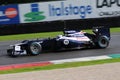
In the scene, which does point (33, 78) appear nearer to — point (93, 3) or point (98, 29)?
point (98, 29)

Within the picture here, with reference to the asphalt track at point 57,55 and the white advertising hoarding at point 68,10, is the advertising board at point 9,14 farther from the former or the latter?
the asphalt track at point 57,55

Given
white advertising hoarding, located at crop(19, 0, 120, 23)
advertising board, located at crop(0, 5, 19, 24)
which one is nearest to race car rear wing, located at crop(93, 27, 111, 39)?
white advertising hoarding, located at crop(19, 0, 120, 23)

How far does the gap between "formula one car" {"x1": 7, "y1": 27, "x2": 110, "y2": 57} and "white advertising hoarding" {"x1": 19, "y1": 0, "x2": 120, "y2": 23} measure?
1041 centimetres

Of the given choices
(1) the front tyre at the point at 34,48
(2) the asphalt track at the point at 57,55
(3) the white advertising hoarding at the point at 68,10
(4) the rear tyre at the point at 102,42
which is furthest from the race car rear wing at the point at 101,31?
(3) the white advertising hoarding at the point at 68,10

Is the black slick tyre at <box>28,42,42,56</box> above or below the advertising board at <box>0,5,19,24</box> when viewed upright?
→ below

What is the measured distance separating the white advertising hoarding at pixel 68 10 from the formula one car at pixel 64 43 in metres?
10.4

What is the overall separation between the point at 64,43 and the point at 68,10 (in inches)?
465

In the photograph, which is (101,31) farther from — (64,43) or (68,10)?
(68,10)

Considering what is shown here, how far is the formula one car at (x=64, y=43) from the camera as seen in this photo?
17.9m

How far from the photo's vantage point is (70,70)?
12.3 m

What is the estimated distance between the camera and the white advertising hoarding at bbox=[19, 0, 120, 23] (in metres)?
29.5

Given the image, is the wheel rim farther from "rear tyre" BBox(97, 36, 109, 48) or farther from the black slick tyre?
"rear tyre" BBox(97, 36, 109, 48)

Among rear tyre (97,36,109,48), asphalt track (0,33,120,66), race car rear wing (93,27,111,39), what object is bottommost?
asphalt track (0,33,120,66)

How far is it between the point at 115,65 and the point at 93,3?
18354mm
